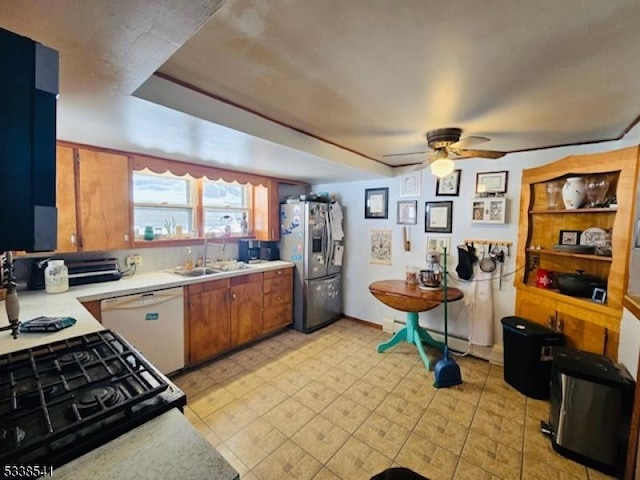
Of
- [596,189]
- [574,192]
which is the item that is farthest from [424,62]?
[596,189]

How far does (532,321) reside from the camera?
2758 mm

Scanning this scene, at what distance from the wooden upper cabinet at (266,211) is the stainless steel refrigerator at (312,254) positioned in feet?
0.35

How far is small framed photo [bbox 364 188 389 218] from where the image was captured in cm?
396

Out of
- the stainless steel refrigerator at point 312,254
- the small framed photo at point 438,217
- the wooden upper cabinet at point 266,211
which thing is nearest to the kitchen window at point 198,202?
the wooden upper cabinet at point 266,211

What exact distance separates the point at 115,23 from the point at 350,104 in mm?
1300

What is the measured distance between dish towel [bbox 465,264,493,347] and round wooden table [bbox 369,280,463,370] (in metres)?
0.23

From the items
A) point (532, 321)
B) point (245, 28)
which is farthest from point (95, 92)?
point (532, 321)

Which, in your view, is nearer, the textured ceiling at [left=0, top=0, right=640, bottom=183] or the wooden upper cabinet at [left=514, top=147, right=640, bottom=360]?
the textured ceiling at [left=0, top=0, right=640, bottom=183]

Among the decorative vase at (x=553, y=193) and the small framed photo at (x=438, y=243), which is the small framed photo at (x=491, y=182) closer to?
the decorative vase at (x=553, y=193)

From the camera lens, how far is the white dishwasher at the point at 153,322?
2.33 meters

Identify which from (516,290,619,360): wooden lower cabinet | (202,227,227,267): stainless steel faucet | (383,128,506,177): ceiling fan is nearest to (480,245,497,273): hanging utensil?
(516,290,619,360): wooden lower cabinet

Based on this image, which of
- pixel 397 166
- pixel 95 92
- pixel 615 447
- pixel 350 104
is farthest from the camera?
pixel 397 166

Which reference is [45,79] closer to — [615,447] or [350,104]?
[350,104]

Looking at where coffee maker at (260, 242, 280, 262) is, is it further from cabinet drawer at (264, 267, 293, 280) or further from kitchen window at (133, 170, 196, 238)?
kitchen window at (133, 170, 196, 238)
